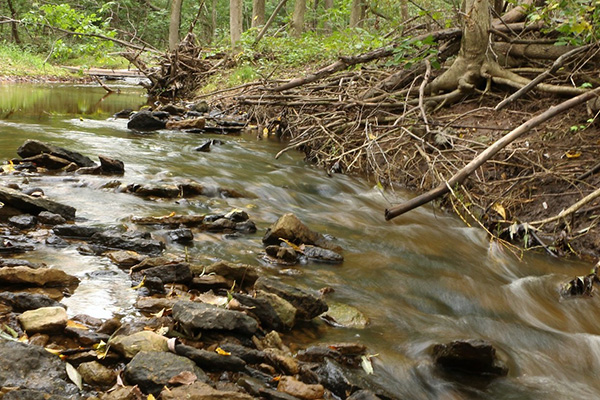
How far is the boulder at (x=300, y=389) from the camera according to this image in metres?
2.48

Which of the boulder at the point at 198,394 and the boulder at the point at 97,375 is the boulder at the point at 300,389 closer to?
the boulder at the point at 198,394

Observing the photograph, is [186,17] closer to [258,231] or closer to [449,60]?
[449,60]

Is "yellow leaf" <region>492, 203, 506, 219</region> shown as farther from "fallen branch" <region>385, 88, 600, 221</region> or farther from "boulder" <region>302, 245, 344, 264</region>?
"boulder" <region>302, 245, 344, 264</region>

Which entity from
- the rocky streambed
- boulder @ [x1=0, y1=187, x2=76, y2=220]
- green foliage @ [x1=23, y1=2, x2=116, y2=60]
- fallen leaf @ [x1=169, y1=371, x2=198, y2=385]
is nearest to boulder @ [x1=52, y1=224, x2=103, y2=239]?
the rocky streambed

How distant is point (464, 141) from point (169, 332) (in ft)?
16.6

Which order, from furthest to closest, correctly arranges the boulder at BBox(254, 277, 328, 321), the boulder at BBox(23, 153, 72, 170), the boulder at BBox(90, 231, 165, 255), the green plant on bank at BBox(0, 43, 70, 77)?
the green plant on bank at BBox(0, 43, 70, 77) → the boulder at BBox(23, 153, 72, 170) → the boulder at BBox(90, 231, 165, 255) → the boulder at BBox(254, 277, 328, 321)

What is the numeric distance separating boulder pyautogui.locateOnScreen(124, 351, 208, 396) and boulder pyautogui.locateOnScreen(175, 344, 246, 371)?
0.07 metres

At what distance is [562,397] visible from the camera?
9.70ft

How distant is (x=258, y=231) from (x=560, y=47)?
5225 mm

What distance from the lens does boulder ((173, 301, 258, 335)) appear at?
9.11 ft

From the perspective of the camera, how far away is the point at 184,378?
7.65ft

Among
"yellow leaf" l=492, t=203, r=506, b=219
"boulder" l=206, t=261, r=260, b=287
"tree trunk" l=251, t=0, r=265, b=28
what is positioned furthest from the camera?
"tree trunk" l=251, t=0, r=265, b=28

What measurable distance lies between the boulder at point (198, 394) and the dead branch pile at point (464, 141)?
260cm

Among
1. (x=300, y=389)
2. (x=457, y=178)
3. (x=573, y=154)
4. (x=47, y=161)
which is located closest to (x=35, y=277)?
(x=300, y=389)
